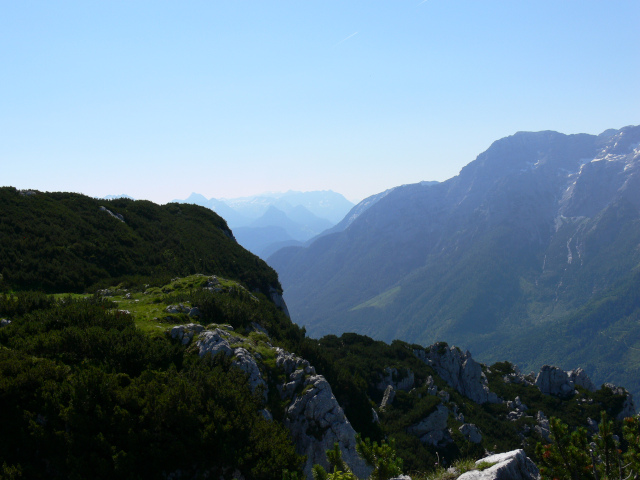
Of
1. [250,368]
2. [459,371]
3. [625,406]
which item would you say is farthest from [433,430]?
[625,406]

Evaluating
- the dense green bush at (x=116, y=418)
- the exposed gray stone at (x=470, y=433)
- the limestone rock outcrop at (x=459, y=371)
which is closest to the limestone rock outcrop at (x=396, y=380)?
the exposed gray stone at (x=470, y=433)

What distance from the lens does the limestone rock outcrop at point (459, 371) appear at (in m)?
63.4

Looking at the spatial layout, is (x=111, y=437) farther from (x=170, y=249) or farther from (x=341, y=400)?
(x=170, y=249)

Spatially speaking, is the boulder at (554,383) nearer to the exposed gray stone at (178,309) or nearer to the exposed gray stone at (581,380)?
the exposed gray stone at (581,380)

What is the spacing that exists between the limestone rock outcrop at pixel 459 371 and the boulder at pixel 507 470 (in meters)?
56.0

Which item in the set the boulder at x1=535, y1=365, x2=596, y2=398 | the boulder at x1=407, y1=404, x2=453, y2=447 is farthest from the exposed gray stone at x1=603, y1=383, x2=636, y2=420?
the boulder at x1=407, y1=404, x2=453, y2=447

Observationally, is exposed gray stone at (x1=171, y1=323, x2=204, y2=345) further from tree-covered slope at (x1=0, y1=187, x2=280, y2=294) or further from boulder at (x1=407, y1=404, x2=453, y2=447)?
boulder at (x1=407, y1=404, x2=453, y2=447)

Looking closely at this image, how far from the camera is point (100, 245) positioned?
44812mm

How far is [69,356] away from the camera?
17.8 meters

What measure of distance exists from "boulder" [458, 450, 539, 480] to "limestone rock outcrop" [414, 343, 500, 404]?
184ft

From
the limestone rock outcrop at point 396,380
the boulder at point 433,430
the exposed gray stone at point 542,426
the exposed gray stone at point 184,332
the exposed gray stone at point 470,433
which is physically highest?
the exposed gray stone at point 184,332

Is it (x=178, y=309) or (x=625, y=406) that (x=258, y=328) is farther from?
(x=625, y=406)

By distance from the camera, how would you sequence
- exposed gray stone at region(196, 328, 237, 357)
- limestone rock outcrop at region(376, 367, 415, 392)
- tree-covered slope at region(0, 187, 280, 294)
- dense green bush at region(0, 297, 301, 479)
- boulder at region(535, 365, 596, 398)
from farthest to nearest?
boulder at region(535, 365, 596, 398), limestone rock outcrop at region(376, 367, 415, 392), tree-covered slope at region(0, 187, 280, 294), exposed gray stone at region(196, 328, 237, 357), dense green bush at region(0, 297, 301, 479)

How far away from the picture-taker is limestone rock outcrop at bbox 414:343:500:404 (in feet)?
208
